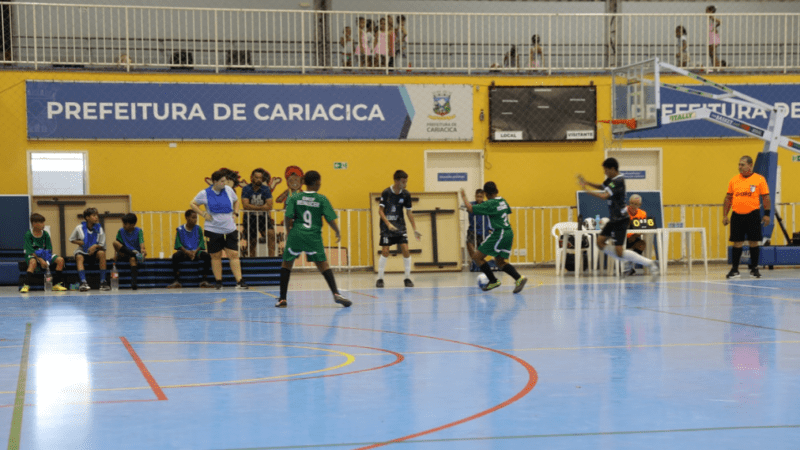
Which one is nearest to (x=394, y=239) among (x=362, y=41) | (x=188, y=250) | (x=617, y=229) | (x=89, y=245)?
(x=188, y=250)

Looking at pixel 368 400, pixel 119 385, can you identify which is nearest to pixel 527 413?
pixel 368 400

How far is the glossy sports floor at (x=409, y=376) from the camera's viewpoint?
3844 millimetres

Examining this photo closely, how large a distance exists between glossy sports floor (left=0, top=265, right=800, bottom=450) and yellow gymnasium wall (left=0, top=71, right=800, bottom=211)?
26.1ft

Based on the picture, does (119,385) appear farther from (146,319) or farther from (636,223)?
(636,223)

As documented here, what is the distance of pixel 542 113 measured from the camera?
1884 centimetres

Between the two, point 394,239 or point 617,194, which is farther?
point 394,239

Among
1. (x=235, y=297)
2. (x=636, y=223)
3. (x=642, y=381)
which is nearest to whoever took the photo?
(x=642, y=381)

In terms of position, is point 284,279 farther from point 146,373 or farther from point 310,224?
point 146,373

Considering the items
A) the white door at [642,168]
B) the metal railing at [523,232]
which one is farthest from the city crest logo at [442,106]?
the white door at [642,168]

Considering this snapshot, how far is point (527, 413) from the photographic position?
13.9 feet

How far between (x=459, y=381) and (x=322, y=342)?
2145mm

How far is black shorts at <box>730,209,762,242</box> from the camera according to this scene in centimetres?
1428

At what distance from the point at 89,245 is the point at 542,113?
10.1m

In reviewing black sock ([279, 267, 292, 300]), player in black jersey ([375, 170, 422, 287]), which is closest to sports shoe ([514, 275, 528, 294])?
player in black jersey ([375, 170, 422, 287])
